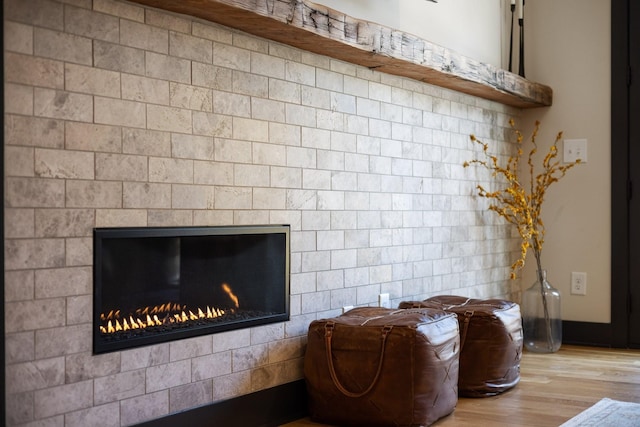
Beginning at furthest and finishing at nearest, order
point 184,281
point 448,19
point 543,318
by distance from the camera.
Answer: point 543,318 < point 448,19 < point 184,281

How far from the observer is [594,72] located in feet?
16.1

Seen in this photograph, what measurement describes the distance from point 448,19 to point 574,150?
129cm

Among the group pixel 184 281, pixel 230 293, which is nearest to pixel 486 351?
pixel 230 293

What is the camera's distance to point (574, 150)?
496cm

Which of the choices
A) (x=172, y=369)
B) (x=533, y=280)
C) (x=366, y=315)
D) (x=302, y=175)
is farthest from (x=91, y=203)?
(x=533, y=280)

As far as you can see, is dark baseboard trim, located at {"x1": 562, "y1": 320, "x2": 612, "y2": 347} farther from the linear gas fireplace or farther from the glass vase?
the linear gas fireplace

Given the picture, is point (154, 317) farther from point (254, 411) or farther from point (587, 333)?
point (587, 333)

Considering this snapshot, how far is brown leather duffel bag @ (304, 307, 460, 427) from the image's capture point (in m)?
3.03

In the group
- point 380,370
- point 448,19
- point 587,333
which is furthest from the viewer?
point 587,333

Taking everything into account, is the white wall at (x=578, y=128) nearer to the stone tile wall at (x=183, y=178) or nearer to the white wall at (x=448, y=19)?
the white wall at (x=448, y=19)

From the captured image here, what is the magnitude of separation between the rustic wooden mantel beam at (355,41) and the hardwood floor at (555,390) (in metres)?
1.56

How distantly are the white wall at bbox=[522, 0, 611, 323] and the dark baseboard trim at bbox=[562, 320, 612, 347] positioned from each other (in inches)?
1.7

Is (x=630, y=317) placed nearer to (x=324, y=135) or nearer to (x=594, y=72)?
(x=594, y=72)

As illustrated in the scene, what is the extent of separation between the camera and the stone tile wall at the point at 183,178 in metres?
2.31
